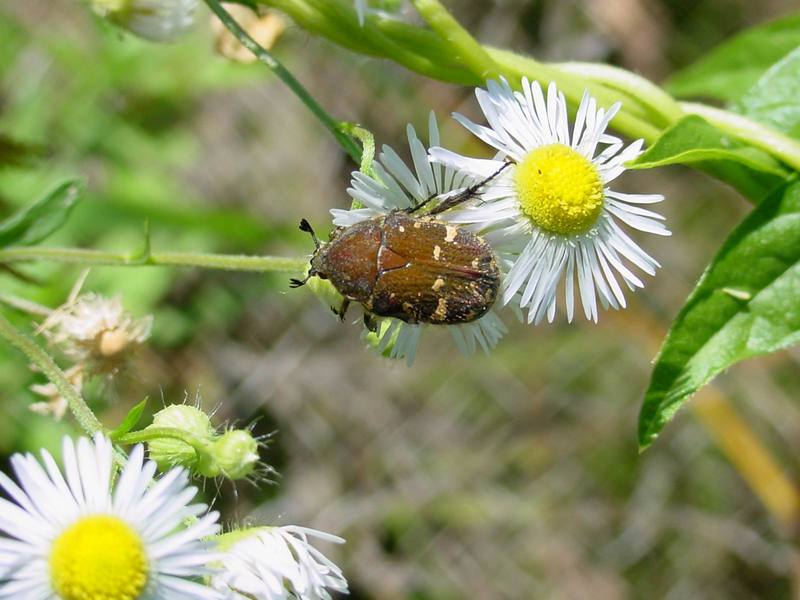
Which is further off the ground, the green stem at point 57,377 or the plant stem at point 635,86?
the plant stem at point 635,86

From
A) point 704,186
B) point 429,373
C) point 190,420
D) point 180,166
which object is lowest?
point 190,420

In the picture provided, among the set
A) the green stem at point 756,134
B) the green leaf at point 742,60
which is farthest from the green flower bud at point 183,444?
the green leaf at point 742,60

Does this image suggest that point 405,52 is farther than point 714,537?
No

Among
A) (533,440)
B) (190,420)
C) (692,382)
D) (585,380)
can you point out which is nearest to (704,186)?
(585,380)

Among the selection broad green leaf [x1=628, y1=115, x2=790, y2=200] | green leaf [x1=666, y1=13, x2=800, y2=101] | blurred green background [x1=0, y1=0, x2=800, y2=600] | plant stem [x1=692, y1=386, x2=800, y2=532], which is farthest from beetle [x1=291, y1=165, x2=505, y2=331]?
plant stem [x1=692, y1=386, x2=800, y2=532]

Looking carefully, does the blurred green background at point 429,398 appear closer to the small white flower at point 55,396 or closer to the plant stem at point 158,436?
the small white flower at point 55,396

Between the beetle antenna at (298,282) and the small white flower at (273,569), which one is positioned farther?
the beetle antenna at (298,282)

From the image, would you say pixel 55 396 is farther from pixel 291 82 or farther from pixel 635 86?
pixel 635 86

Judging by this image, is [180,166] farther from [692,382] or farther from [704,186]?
[692,382]
